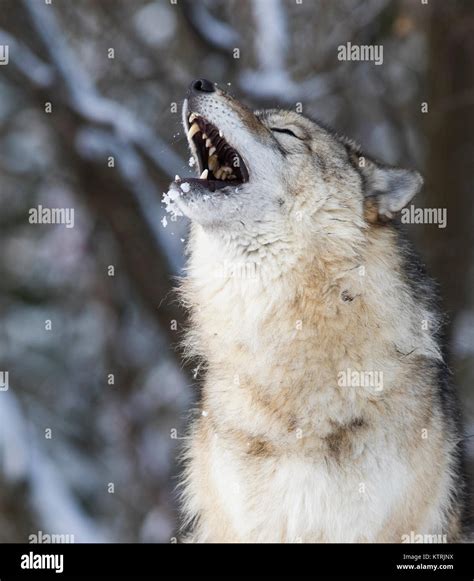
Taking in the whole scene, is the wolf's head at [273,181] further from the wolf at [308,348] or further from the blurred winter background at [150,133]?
the blurred winter background at [150,133]

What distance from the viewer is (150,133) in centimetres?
899

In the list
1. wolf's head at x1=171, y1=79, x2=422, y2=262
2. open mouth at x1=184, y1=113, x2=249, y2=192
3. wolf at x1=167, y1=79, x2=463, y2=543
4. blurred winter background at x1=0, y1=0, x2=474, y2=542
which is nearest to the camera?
wolf at x1=167, y1=79, x2=463, y2=543

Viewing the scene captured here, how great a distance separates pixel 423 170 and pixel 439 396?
14.1 feet

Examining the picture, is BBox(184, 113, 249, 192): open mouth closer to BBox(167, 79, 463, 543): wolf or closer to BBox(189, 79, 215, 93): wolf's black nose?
BBox(167, 79, 463, 543): wolf

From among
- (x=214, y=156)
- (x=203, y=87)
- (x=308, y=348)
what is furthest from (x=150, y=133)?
(x=308, y=348)

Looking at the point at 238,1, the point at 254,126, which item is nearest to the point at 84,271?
the point at 238,1

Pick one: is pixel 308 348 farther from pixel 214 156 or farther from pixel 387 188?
pixel 214 156

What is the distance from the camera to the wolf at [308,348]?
4816 millimetres

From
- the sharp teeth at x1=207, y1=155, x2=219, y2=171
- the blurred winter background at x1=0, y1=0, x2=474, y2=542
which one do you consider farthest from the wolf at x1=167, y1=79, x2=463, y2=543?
the blurred winter background at x1=0, y1=0, x2=474, y2=542

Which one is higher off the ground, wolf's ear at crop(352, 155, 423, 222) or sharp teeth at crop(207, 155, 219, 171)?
sharp teeth at crop(207, 155, 219, 171)

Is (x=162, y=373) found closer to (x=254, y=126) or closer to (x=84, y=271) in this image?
(x=84, y=271)

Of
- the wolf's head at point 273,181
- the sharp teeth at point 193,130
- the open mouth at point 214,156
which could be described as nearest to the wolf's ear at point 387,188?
the wolf's head at point 273,181

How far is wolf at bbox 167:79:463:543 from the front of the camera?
15.8ft

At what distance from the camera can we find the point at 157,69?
927 cm
